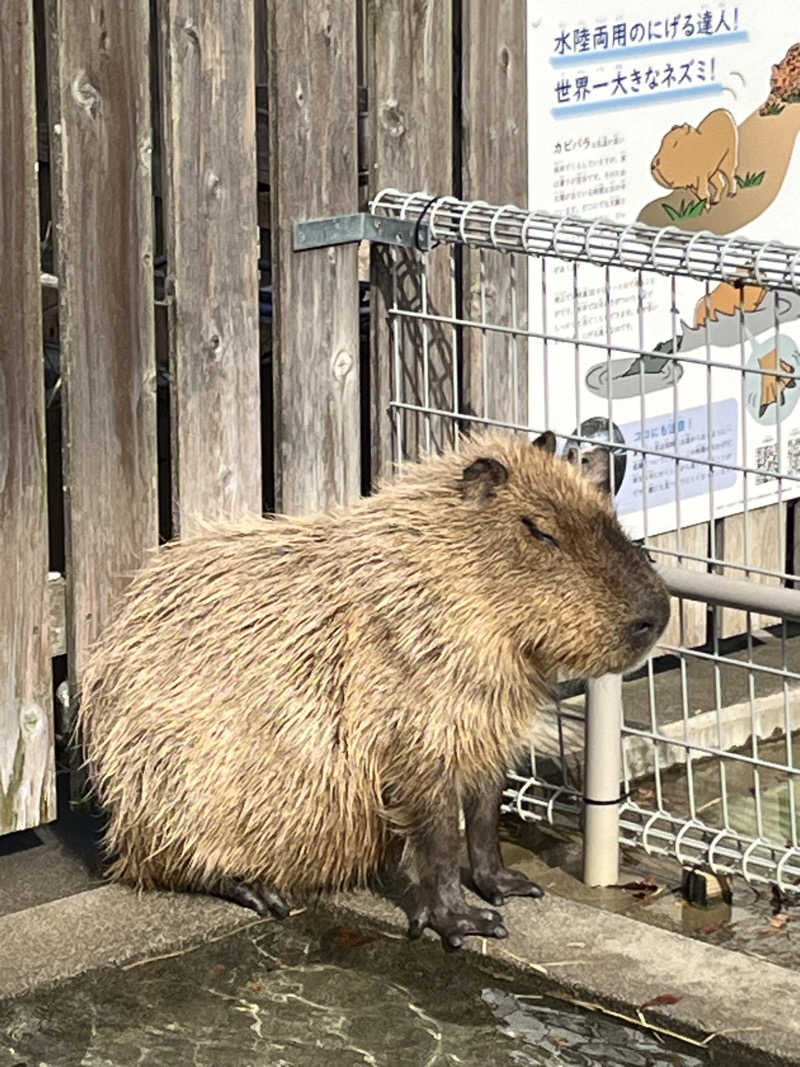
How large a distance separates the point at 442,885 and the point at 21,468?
4.18ft

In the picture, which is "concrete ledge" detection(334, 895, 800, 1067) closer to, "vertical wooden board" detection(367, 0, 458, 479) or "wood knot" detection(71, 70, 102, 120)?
"vertical wooden board" detection(367, 0, 458, 479)

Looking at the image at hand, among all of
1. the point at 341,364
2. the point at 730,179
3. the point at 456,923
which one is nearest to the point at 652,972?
the point at 456,923

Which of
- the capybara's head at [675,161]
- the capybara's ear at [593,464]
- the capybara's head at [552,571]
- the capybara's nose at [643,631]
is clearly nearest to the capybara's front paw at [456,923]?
the capybara's head at [552,571]

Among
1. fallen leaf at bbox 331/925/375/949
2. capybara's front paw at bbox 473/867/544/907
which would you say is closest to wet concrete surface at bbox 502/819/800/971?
capybara's front paw at bbox 473/867/544/907

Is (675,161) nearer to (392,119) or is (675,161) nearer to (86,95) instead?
(392,119)

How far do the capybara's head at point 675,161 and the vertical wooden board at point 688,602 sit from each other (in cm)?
98

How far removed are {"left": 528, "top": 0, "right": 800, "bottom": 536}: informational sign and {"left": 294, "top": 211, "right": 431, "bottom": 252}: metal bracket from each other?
47cm

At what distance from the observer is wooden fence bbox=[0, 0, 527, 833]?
4.60m

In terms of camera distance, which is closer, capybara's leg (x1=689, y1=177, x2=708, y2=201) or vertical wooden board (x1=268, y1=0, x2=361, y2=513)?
vertical wooden board (x1=268, y1=0, x2=361, y2=513)

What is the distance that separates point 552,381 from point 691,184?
34.5 inches

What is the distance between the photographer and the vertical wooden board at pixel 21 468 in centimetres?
448

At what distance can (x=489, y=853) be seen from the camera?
186 inches

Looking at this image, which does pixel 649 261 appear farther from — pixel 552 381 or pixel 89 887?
pixel 89 887

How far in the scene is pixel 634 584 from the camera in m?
4.36
